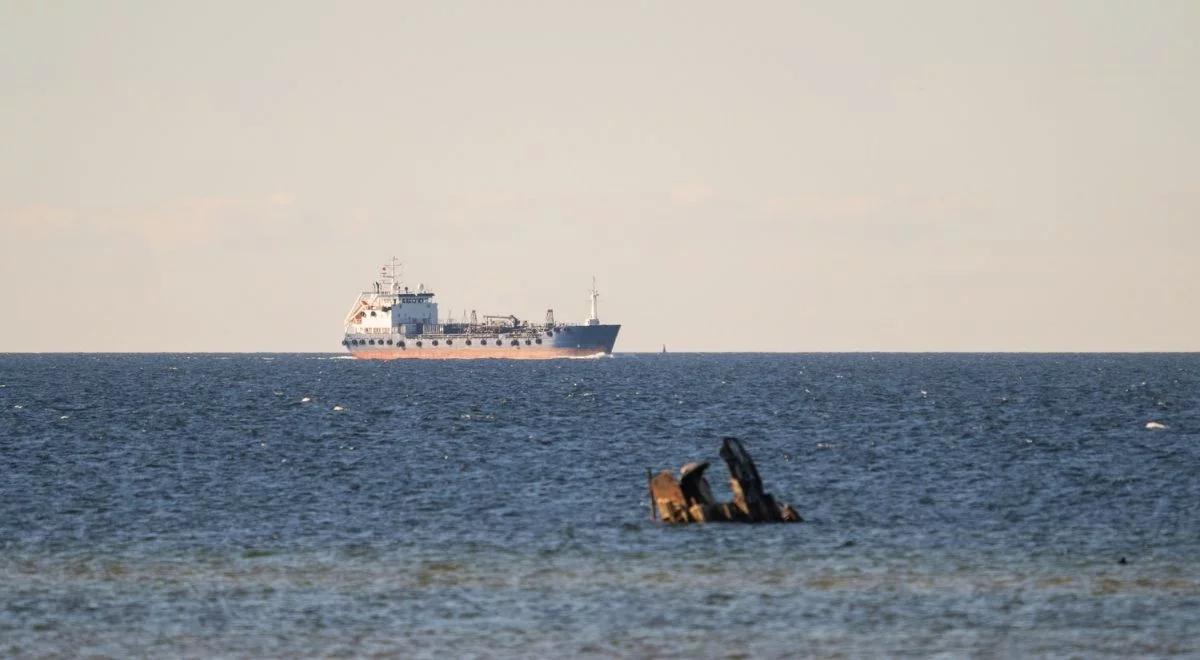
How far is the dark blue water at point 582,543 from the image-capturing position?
2719cm

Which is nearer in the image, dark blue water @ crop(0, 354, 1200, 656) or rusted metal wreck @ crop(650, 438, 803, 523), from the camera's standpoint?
dark blue water @ crop(0, 354, 1200, 656)

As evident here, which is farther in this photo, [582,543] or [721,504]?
[721,504]

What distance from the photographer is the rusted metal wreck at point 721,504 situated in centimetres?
4059

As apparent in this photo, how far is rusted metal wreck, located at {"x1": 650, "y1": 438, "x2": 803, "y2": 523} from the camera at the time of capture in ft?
133

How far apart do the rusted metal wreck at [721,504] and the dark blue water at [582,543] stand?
0.84m

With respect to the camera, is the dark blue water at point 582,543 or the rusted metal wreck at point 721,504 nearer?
the dark blue water at point 582,543

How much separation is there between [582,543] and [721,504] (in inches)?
193

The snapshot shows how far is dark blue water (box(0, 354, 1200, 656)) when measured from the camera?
27.2 metres

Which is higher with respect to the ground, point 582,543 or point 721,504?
point 721,504

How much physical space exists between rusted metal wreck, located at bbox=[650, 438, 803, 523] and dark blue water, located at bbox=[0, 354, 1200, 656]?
842 mm

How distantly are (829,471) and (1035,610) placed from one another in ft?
89.6

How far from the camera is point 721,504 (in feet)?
135

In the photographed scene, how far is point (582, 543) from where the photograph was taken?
37750 mm

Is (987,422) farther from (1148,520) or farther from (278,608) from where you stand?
(278,608)
